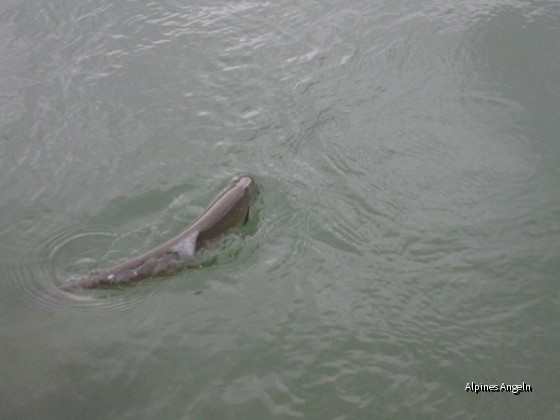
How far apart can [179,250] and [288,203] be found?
3.36 ft

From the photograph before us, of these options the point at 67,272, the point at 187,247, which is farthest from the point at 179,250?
the point at 67,272

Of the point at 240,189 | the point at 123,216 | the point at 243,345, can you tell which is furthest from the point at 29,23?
the point at 243,345

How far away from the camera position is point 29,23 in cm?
650

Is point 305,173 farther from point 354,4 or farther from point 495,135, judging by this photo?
point 354,4

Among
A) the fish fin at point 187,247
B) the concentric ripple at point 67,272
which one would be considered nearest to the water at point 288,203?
the concentric ripple at point 67,272

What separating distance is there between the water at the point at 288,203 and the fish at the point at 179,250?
93 mm

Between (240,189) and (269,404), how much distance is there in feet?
5.45

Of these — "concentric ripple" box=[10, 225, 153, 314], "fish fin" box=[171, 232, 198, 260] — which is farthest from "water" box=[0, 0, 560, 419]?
"fish fin" box=[171, 232, 198, 260]

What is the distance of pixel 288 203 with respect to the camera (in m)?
4.61

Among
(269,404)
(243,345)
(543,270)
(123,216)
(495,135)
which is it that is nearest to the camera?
(269,404)

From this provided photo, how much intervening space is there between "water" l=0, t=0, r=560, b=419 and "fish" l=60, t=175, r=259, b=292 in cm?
9

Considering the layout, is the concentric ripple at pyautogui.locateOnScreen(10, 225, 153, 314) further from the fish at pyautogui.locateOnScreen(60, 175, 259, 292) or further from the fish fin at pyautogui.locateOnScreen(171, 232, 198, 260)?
the fish fin at pyautogui.locateOnScreen(171, 232, 198, 260)

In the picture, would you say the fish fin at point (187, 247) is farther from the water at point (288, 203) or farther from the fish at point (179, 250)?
the water at point (288, 203)

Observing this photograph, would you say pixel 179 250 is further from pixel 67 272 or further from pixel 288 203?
pixel 288 203
